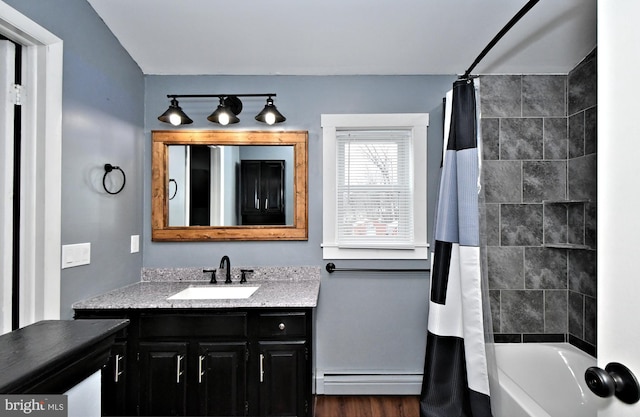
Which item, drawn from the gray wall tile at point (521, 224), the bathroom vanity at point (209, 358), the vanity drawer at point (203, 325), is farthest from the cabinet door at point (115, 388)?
the gray wall tile at point (521, 224)

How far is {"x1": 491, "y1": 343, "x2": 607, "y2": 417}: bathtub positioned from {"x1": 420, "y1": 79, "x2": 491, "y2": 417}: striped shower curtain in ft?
0.80

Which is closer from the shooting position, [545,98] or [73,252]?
[73,252]

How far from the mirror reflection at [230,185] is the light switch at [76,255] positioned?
706mm

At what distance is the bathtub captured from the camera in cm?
212

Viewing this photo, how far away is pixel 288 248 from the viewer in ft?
8.63

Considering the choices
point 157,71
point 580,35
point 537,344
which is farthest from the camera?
point 157,71

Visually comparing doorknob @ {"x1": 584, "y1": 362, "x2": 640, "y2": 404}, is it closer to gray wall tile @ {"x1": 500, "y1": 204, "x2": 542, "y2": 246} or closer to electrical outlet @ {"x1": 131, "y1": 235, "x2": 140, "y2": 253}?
gray wall tile @ {"x1": 500, "y1": 204, "x2": 542, "y2": 246}

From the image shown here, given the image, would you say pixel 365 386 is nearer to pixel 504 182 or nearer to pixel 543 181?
pixel 504 182

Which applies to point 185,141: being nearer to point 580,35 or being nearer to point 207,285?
point 207,285

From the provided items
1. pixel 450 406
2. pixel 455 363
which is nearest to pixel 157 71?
pixel 455 363

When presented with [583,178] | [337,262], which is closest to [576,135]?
[583,178]

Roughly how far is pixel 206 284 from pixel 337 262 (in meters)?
1.03

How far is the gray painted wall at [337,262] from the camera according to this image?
2.59 meters

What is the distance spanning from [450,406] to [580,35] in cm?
246
